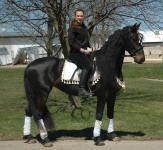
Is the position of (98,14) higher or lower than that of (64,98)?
higher

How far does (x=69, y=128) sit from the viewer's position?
269 inches

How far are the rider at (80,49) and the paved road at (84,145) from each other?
1.04 m

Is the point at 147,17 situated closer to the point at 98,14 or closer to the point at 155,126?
the point at 98,14

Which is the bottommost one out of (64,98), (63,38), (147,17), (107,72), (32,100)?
(64,98)

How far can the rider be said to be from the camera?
5566 millimetres

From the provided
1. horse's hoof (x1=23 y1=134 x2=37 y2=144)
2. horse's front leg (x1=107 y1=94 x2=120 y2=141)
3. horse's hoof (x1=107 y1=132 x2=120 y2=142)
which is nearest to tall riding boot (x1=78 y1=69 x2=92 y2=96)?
horse's front leg (x1=107 y1=94 x2=120 y2=141)

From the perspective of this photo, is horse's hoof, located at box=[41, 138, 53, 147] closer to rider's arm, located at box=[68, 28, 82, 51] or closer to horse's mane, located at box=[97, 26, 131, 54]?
rider's arm, located at box=[68, 28, 82, 51]

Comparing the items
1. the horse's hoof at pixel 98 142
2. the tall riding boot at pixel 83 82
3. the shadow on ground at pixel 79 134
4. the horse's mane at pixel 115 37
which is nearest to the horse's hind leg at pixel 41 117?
the shadow on ground at pixel 79 134

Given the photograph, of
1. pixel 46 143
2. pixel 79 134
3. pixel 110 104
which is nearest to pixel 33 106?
pixel 46 143

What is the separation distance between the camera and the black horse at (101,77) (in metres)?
5.48

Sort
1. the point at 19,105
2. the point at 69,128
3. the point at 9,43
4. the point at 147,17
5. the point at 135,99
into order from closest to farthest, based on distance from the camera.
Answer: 1. the point at 69,128
2. the point at 147,17
3. the point at 19,105
4. the point at 135,99
5. the point at 9,43

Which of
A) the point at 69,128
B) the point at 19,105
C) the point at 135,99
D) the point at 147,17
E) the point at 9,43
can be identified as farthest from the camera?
the point at 9,43

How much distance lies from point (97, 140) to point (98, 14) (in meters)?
4.55

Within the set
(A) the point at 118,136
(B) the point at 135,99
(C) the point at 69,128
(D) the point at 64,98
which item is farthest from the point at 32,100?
(B) the point at 135,99
